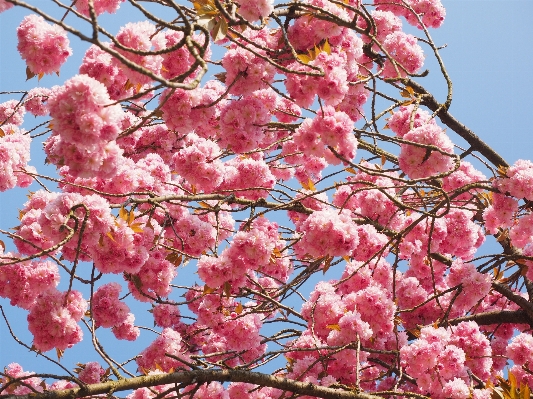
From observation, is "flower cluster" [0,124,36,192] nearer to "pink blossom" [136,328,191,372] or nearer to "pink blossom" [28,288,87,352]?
"pink blossom" [28,288,87,352]

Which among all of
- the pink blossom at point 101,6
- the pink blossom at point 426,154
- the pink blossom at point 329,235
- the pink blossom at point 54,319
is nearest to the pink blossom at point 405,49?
the pink blossom at point 426,154

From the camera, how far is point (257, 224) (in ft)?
13.6

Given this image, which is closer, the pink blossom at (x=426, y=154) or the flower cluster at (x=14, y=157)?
the pink blossom at (x=426, y=154)

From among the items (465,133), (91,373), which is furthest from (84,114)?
(465,133)

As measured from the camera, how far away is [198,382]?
2588mm

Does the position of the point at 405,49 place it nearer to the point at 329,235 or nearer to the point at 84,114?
the point at 329,235

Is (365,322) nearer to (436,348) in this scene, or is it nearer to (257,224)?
(436,348)

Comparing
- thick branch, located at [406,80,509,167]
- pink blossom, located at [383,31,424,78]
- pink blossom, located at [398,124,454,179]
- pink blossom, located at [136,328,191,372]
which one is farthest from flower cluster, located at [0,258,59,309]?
thick branch, located at [406,80,509,167]

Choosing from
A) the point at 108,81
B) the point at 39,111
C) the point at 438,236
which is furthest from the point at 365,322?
the point at 39,111

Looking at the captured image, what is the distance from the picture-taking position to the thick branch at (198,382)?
2.38 m

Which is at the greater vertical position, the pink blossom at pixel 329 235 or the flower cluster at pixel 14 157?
the flower cluster at pixel 14 157

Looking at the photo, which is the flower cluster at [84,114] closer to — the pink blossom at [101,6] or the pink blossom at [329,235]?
the pink blossom at [101,6]

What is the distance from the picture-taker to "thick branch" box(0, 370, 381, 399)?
2.38 meters

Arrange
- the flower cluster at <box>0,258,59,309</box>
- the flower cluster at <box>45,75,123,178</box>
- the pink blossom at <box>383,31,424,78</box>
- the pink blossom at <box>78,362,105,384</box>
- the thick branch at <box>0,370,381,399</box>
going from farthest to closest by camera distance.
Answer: the pink blossom at <box>383,31,424,78</box>, the pink blossom at <box>78,362,105,384</box>, the flower cluster at <box>0,258,59,309</box>, the thick branch at <box>0,370,381,399</box>, the flower cluster at <box>45,75,123,178</box>
